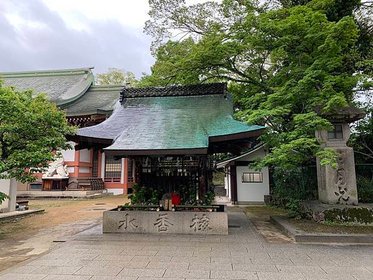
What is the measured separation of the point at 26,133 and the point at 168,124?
444 cm

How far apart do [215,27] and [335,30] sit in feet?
15.4

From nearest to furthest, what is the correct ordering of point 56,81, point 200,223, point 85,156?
point 200,223, point 85,156, point 56,81

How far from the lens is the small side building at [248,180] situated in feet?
56.0

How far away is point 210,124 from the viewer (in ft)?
30.5

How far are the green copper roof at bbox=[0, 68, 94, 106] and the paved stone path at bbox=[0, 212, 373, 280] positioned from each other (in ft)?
65.7

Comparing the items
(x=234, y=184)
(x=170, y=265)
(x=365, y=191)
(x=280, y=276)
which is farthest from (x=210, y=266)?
(x=234, y=184)

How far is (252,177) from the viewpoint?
17.3m

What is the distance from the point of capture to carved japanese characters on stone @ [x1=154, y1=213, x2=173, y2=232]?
8.22 m

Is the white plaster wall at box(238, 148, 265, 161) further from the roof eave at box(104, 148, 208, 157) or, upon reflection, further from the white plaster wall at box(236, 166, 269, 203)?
the roof eave at box(104, 148, 208, 157)

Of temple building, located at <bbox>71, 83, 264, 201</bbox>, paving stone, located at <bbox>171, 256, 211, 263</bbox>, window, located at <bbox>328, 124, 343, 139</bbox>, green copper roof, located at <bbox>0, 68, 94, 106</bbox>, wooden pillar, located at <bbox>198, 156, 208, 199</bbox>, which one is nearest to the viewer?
paving stone, located at <bbox>171, 256, 211, 263</bbox>

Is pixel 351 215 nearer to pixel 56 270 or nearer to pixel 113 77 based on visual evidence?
pixel 56 270

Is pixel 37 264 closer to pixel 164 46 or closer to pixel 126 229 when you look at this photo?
pixel 126 229

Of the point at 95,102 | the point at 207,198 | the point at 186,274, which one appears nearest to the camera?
the point at 186,274

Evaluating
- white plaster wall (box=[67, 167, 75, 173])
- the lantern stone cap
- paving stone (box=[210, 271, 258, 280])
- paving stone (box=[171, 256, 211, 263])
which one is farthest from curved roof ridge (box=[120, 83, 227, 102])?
white plaster wall (box=[67, 167, 75, 173])
